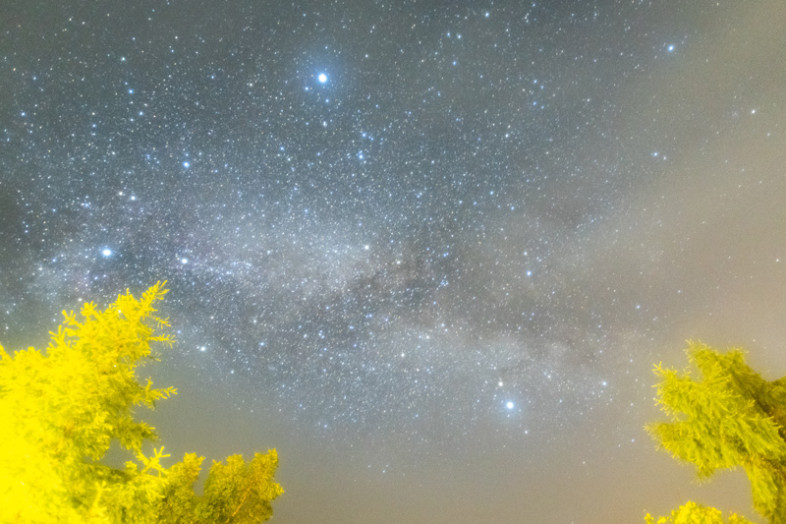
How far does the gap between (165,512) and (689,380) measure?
1872 cm

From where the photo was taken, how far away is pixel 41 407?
7113mm

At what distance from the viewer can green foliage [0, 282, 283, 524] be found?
22.5ft

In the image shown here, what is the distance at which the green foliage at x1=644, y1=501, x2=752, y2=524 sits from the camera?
9.27 metres

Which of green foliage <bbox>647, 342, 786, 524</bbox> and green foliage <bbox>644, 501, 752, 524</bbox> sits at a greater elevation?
green foliage <bbox>647, 342, 786, 524</bbox>

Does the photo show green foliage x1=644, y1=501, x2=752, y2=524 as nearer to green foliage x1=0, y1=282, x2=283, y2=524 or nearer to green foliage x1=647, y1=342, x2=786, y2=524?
green foliage x1=647, y1=342, x2=786, y2=524

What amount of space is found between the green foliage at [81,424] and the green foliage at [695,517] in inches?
457

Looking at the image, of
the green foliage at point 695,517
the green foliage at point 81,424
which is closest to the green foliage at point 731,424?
the green foliage at point 695,517

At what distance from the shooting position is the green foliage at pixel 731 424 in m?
9.67

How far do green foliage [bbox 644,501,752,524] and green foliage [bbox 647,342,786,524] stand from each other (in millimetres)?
1264

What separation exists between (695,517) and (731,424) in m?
2.40

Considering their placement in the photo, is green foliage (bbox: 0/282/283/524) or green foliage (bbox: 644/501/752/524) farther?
green foliage (bbox: 644/501/752/524)

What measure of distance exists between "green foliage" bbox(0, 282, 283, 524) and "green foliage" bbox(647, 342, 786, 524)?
12527 millimetres

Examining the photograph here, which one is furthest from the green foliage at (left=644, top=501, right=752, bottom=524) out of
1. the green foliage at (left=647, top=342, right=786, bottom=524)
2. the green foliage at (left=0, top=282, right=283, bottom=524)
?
the green foliage at (left=0, top=282, right=283, bottom=524)

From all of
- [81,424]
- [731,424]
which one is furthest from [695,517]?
[81,424]
